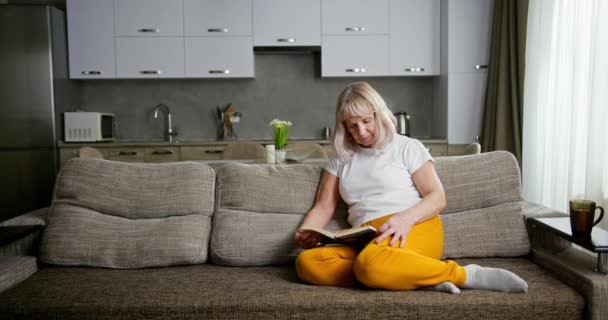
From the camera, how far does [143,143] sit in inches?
187

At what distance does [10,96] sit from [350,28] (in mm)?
3046

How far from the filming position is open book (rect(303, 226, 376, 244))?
179 centimetres

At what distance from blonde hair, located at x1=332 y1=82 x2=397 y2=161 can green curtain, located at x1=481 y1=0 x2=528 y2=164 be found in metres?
2.62

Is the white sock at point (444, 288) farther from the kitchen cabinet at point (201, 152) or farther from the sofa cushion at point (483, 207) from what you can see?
the kitchen cabinet at point (201, 152)

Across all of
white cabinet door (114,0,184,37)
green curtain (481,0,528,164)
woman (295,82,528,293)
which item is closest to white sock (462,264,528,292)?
woman (295,82,528,293)

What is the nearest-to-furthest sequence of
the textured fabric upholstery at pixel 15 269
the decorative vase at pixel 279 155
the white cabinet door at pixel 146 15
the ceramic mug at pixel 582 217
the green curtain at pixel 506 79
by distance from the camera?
1. the ceramic mug at pixel 582 217
2. the textured fabric upholstery at pixel 15 269
3. the decorative vase at pixel 279 155
4. the green curtain at pixel 506 79
5. the white cabinet door at pixel 146 15

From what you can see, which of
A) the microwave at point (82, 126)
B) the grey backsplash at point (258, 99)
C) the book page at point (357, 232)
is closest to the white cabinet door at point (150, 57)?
the grey backsplash at point (258, 99)

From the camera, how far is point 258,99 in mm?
5406

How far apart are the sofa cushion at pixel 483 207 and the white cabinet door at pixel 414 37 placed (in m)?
2.92

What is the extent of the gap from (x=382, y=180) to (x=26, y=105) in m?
3.71

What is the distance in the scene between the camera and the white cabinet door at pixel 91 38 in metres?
4.90

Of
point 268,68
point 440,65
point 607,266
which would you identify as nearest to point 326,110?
point 268,68

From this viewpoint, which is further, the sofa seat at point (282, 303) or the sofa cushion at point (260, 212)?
the sofa cushion at point (260, 212)

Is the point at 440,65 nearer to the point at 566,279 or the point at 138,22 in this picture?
the point at 138,22
